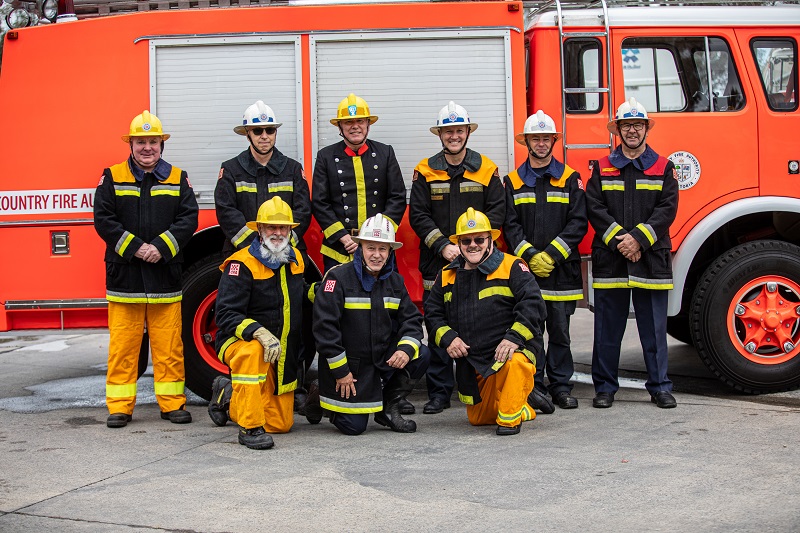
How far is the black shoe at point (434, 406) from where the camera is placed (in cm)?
684

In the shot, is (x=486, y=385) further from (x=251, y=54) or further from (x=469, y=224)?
(x=251, y=54)

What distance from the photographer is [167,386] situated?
6.78 m

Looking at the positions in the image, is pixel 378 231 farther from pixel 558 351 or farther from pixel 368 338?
pixel 558 351

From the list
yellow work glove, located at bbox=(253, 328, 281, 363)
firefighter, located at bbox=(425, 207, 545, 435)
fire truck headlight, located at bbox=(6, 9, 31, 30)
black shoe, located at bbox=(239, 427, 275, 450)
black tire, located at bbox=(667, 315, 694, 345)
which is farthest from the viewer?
black tire, located at bbox=(667, 315, 694, 345)

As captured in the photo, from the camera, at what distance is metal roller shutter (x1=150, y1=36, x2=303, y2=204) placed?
7.16 m

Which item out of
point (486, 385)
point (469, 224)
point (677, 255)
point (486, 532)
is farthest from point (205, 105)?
point (486, 532)

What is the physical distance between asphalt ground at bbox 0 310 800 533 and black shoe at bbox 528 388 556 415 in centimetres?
10

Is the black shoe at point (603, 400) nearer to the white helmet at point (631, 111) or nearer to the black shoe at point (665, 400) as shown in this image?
the black shoe at point (665, 400)

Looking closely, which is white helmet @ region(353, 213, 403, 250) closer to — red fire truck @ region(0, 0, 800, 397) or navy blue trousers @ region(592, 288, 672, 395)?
red fire truck @ region(0, 0, 800, 397)

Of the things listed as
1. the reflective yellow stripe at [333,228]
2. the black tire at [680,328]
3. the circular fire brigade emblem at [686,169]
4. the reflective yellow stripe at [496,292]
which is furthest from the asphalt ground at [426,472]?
the circular fire brigade emblem at [686,169]

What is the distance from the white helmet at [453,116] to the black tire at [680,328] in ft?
9.14

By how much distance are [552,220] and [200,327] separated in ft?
8.46

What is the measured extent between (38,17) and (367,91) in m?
2.59

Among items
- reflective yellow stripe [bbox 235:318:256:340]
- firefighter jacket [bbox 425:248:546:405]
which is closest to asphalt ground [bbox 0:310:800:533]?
firefighter jacket [bbox 425:248:546:405]
